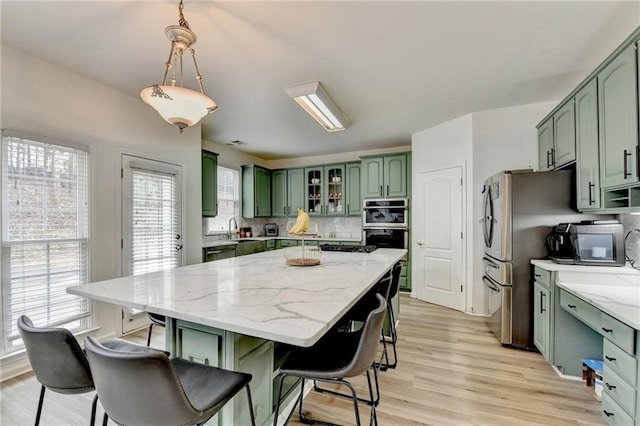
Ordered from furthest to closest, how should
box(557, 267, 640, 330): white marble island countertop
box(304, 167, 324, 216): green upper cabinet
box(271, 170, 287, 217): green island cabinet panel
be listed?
box(271, 170, 287, 217): green island cabinet panel, box(304, 167, 324, 216): green upper cabinet, box(557, 267, 640, 330): white marble island countertop

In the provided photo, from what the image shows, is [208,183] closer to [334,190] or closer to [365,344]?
[334,190]

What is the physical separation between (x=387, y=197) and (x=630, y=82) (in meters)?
3.29

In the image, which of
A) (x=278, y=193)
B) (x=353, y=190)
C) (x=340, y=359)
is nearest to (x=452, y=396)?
(x=340, y=359)

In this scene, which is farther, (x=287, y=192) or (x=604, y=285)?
(x=287, y=192)

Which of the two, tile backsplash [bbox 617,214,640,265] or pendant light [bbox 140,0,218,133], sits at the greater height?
pendant light [bbox 140,0,218,133]

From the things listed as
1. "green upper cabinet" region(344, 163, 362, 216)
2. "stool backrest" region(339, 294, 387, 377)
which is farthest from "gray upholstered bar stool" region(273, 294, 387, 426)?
"green upper cabinet" region(344, 163, 362, 216)

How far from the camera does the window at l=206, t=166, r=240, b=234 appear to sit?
516 centimetres

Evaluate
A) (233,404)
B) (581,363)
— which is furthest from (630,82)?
(233,404)

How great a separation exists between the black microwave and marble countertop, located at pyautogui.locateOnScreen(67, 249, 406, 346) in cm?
159

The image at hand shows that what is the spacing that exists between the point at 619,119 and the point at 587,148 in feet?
1.40

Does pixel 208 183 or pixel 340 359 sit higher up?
pixel 208 183

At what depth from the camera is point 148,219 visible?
3.29 m

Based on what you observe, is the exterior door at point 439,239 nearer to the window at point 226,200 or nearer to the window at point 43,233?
the window at point 226,200

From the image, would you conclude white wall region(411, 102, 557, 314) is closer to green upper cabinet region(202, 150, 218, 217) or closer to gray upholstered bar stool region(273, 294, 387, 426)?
gray upholstered bar stool region(273, 294, 387, 426)
